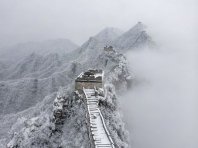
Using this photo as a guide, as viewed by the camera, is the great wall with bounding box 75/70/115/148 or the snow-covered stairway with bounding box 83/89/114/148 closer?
the snow-covered stairway with bounding box 83/89/114/148

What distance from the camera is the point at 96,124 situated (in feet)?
100

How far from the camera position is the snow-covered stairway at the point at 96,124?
27531mm

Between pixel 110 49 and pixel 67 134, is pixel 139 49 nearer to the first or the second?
pixel 110 49

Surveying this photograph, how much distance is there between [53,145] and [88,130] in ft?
18.5

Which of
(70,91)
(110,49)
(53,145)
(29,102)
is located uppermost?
(110,49)

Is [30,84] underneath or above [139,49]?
underneath

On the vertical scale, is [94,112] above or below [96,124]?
above

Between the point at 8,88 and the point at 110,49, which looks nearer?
the point at 110,49

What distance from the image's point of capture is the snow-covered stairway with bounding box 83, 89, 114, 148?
27531mm

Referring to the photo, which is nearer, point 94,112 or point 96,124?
point 96,124

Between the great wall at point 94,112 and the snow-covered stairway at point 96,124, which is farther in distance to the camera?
the great wall at point 94,112

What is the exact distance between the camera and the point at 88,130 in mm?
30406

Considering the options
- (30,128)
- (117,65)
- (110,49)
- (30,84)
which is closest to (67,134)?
(30,128)

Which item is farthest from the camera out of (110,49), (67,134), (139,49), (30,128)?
(139,49)
